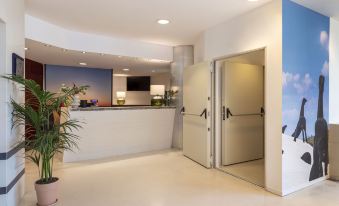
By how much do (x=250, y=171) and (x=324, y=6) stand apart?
2.73 meters

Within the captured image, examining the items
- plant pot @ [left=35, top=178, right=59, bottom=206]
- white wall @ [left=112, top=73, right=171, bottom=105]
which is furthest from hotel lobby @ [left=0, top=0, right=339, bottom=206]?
white wall @ [left=112, top=73, right=171, bottom=105]

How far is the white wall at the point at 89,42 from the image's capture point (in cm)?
357

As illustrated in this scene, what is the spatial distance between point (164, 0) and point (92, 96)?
4839mm

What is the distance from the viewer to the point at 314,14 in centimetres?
316

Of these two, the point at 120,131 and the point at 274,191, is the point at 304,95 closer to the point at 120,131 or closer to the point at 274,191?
the point at 274,191

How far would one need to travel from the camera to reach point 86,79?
679 cm

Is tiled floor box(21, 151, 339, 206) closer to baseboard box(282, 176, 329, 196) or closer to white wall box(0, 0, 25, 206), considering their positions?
baseboard box(282, 176, 329, 196)

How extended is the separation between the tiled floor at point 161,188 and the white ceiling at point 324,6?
2496 millimetres

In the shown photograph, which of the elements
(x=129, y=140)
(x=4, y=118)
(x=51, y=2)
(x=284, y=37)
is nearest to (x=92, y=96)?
(x=129, y=140)

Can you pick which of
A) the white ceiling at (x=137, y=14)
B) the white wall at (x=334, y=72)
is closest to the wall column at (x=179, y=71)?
the white ceiling at (x=137, y=14)

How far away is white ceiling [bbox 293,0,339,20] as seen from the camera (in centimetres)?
286

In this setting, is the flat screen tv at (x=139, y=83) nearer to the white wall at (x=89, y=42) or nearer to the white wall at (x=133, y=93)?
the white wall at (x=133, y=93)

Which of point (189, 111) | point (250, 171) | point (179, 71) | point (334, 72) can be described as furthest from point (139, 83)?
point (334, 72)

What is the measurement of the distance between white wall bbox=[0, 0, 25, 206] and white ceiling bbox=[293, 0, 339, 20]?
3.38 meters
